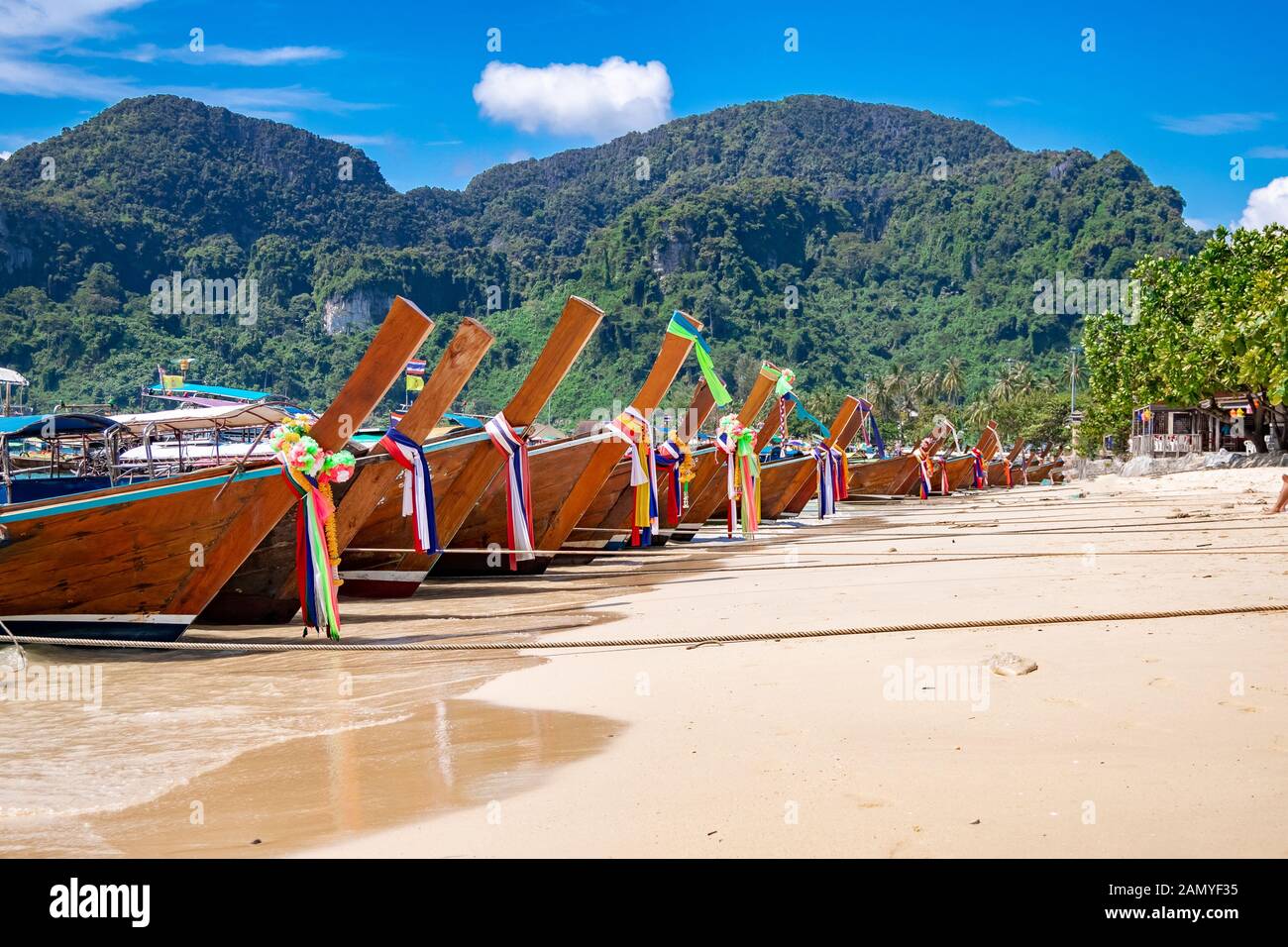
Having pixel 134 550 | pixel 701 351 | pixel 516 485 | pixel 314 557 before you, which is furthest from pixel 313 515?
pixel 701 351

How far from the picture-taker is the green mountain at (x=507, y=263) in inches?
5157

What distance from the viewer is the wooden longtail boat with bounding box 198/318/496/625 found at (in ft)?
30.6

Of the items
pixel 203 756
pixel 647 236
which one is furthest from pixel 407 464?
pixel 647 236

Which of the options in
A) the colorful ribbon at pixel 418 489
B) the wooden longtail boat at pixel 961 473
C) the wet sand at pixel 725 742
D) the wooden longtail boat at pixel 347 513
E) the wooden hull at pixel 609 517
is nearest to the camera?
the wet sand at pixel 725 742

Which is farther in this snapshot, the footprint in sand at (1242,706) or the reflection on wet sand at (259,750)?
the footprint in sand at (1242,706)

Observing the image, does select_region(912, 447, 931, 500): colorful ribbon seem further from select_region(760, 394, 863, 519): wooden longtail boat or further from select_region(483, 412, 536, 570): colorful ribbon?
select_region(483, 412, 536, 570): colorful ribbon

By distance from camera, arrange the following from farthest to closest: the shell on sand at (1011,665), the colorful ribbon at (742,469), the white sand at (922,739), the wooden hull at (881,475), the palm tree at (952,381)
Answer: the palm tree at (952,381) < the wooden hull at (881,475) < the colorful ribbon at (742,469) < the shell on sand at (1011,665) < the white sand at (922,739)

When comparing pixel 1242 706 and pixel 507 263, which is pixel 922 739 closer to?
pixel 1242 706

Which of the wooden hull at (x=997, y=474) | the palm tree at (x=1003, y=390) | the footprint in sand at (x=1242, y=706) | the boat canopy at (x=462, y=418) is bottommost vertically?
the wooden hull at (x=997, y=474)

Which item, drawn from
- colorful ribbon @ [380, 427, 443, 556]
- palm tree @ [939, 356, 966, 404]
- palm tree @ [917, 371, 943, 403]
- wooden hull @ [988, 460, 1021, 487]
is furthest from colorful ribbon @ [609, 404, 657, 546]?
palm tree @ [939, 356, 966, 404]

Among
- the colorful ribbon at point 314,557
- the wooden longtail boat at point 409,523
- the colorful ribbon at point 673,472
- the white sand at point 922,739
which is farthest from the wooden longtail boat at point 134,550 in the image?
the colorful ribbon at point 673,472

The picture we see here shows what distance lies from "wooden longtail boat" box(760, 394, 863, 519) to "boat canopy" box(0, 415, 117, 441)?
45.4ft

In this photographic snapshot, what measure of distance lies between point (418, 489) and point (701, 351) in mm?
6111

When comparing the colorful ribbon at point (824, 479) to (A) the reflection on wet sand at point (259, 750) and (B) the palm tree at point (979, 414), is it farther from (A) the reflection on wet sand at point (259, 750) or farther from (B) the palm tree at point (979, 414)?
(B) the palm tree at point (979, 414)
